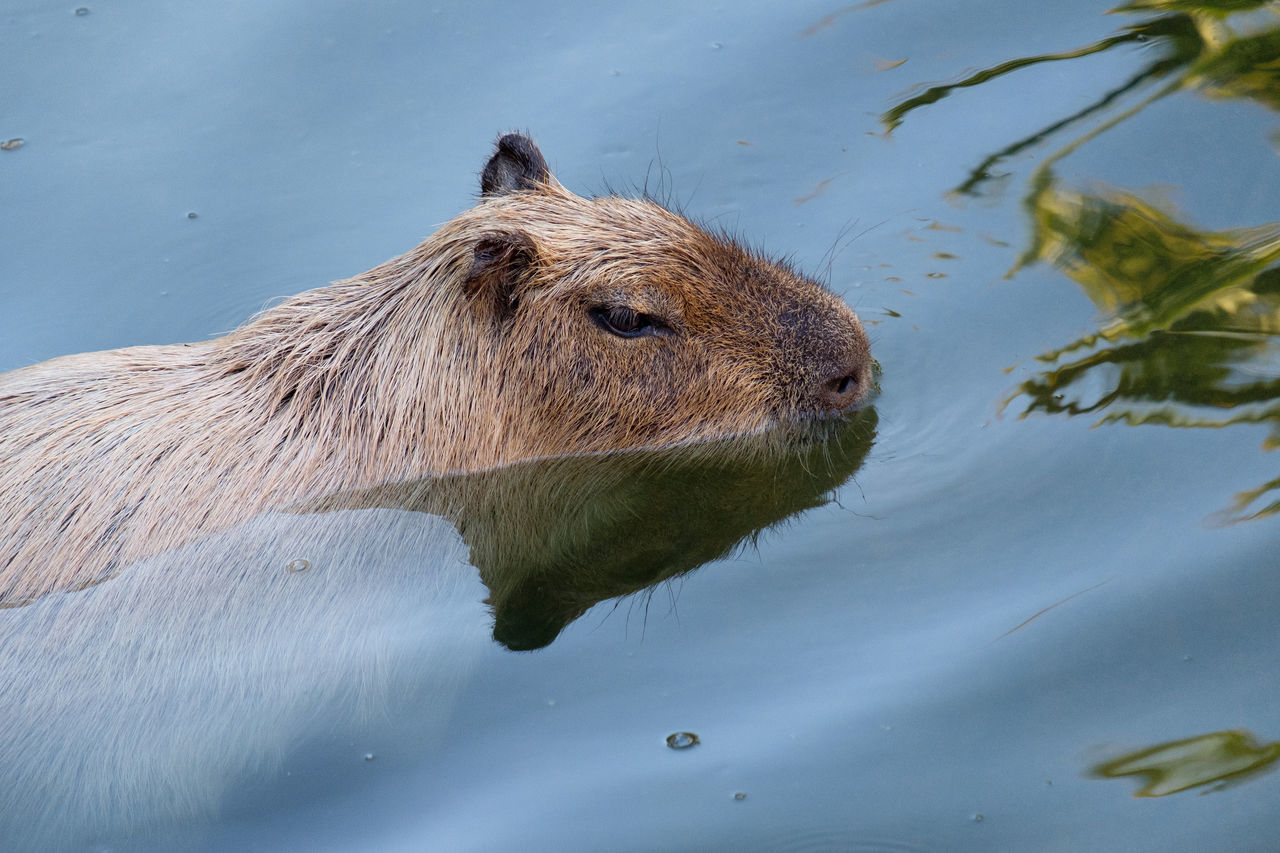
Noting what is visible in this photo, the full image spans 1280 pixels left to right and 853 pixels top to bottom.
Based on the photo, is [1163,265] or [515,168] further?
[1163,265]

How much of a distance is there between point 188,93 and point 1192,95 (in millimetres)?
4687

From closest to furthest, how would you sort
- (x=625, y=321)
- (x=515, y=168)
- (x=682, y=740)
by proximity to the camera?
(x=682, y=740) → (x=625, y=321) → (x=515, y=168)

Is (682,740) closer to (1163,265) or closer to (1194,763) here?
(1194,763)

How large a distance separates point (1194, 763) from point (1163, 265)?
86.6 inches

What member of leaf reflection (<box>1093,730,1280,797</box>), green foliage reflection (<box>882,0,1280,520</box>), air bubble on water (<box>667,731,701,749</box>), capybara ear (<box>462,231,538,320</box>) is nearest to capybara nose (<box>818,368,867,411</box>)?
green foliage reflection (<box>882,0,1280,520</box>)

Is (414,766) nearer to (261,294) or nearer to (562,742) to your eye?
(562,742)

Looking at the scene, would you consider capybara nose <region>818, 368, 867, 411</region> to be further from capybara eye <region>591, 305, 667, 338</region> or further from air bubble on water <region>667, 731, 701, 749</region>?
air bubble on water <region>667, 731, 701, 749</region>

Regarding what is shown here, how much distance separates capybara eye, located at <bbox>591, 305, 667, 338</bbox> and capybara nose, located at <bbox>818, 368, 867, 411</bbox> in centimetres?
60

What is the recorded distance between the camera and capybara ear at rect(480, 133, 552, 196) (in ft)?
15.1

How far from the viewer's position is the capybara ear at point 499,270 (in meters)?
4.26

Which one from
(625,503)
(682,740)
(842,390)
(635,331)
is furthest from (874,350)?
(682,740)

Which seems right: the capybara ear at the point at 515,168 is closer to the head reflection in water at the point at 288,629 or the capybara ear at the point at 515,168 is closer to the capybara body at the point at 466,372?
the capybara body at the point at 466,372

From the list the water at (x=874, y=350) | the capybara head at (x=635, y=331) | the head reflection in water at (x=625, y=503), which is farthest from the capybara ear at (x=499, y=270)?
the water at (x=874, y=350)

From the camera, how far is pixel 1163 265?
4.81 meters
